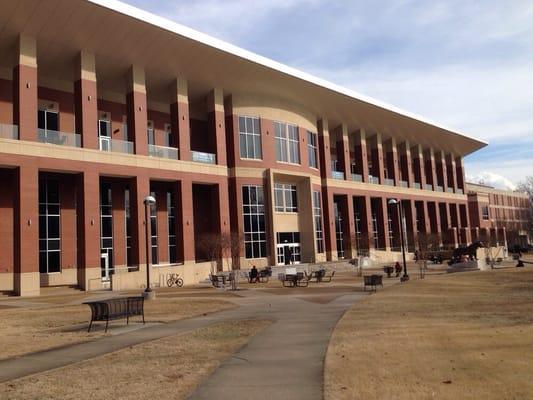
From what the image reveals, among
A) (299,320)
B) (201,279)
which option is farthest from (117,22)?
(299,320)

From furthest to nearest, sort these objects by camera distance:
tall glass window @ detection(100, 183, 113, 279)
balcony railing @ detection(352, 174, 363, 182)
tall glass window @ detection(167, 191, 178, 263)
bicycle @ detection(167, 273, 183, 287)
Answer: balcony railing @ detection(352, 174, 363, 182)
tall glass window @ detection(167, 191, 178, 263)
tall glass window @ detection(100, 183, 113, 279)
bicycle @ detection(167, 273, 183, 287)

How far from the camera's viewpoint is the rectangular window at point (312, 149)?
2023 inches

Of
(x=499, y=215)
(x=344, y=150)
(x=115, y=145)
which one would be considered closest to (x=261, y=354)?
(x=115, y=145)

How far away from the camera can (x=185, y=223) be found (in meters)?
39.0

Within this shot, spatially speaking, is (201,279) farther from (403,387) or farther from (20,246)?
(403,387)

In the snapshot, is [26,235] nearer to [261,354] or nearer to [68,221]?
[68,221]

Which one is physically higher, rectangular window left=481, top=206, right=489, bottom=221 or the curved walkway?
rectangular window left=481, top=206, right=489, bottom=221

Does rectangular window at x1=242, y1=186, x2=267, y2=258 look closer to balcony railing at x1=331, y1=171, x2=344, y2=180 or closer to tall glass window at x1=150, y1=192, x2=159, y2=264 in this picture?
tall glass window at x1=150, y1=192, x2=159, y2=264

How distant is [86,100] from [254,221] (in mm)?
17743

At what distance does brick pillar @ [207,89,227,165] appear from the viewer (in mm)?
42438

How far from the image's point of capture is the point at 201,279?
3759 centimetres

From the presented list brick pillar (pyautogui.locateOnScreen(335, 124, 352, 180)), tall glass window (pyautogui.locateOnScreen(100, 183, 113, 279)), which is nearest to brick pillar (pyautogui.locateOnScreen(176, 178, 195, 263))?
tall glass window (pyautogui.locateOnScreen(100, 183, 113, 279))

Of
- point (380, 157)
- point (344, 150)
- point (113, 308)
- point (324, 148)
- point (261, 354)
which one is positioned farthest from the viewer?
point (380, 157)

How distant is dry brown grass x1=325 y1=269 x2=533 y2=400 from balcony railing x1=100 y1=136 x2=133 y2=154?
23.4 meters
